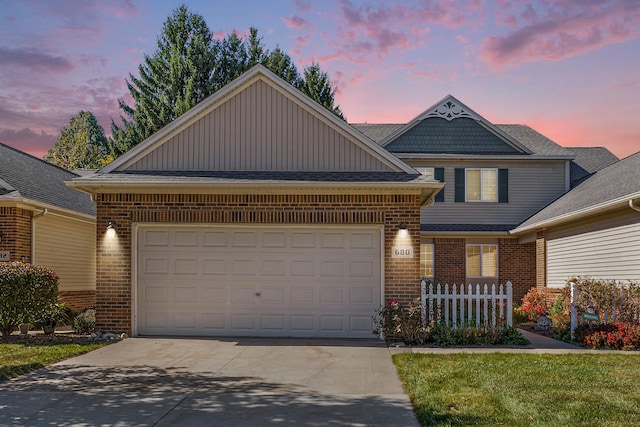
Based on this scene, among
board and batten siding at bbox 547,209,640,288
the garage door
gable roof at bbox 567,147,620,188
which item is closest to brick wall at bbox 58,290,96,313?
the garage door

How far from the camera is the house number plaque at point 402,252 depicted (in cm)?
1391

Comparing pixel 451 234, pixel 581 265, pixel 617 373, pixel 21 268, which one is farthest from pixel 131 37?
pixel 617 373

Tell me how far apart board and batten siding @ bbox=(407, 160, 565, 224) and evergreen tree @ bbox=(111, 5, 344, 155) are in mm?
17520

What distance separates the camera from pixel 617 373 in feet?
32.7

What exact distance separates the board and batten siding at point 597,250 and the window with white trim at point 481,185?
377 centimetres

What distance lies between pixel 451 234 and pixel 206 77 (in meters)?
20.4

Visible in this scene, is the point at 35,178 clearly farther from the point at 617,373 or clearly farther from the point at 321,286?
the point at 617,373

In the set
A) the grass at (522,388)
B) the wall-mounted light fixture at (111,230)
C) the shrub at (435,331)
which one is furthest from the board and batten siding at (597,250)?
the wall-mounted light fixture at (111,230)

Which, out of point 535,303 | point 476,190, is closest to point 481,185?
point 476,190

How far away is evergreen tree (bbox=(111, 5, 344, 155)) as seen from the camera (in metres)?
37.2

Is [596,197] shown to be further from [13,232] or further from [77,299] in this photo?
[77,299]

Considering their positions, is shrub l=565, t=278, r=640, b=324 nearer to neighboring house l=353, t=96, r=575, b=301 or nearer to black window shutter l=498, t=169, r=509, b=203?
neighboring house l=353, t=96, r=575, b=301

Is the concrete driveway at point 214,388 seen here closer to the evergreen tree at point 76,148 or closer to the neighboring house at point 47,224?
the neighboring house at point 47,224

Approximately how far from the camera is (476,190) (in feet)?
81.4
